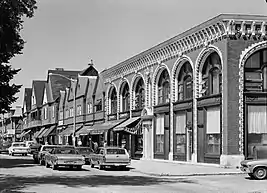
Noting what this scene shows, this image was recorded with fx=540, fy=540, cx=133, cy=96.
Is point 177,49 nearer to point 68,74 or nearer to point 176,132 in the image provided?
point 176,132

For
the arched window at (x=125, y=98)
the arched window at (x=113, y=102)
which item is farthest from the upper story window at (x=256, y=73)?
the arched window at (x=113, y=102)

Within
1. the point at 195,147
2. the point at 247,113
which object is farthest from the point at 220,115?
the point at 195,147

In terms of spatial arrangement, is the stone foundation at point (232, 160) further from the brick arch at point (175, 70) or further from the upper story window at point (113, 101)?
the upper story window at point (113, 101)

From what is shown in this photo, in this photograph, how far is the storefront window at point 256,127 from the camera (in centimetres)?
3325

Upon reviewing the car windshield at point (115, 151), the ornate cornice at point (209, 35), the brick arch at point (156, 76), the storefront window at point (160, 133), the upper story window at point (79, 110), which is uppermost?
the ornate cornice at point (209, 35)

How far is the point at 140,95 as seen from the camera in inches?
1918

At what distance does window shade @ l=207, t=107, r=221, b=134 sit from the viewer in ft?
112

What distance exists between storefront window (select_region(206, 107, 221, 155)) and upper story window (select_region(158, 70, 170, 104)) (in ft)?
25.1

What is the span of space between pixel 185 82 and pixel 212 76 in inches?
165

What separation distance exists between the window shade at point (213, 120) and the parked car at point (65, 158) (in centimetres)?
871

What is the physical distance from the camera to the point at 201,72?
36562mm

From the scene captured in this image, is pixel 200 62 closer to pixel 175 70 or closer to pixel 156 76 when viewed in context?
pixel 175 70

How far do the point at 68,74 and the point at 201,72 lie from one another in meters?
68.0

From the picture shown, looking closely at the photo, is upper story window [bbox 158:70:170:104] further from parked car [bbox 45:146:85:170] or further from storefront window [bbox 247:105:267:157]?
parked car [bbox 45:146:85:170]
